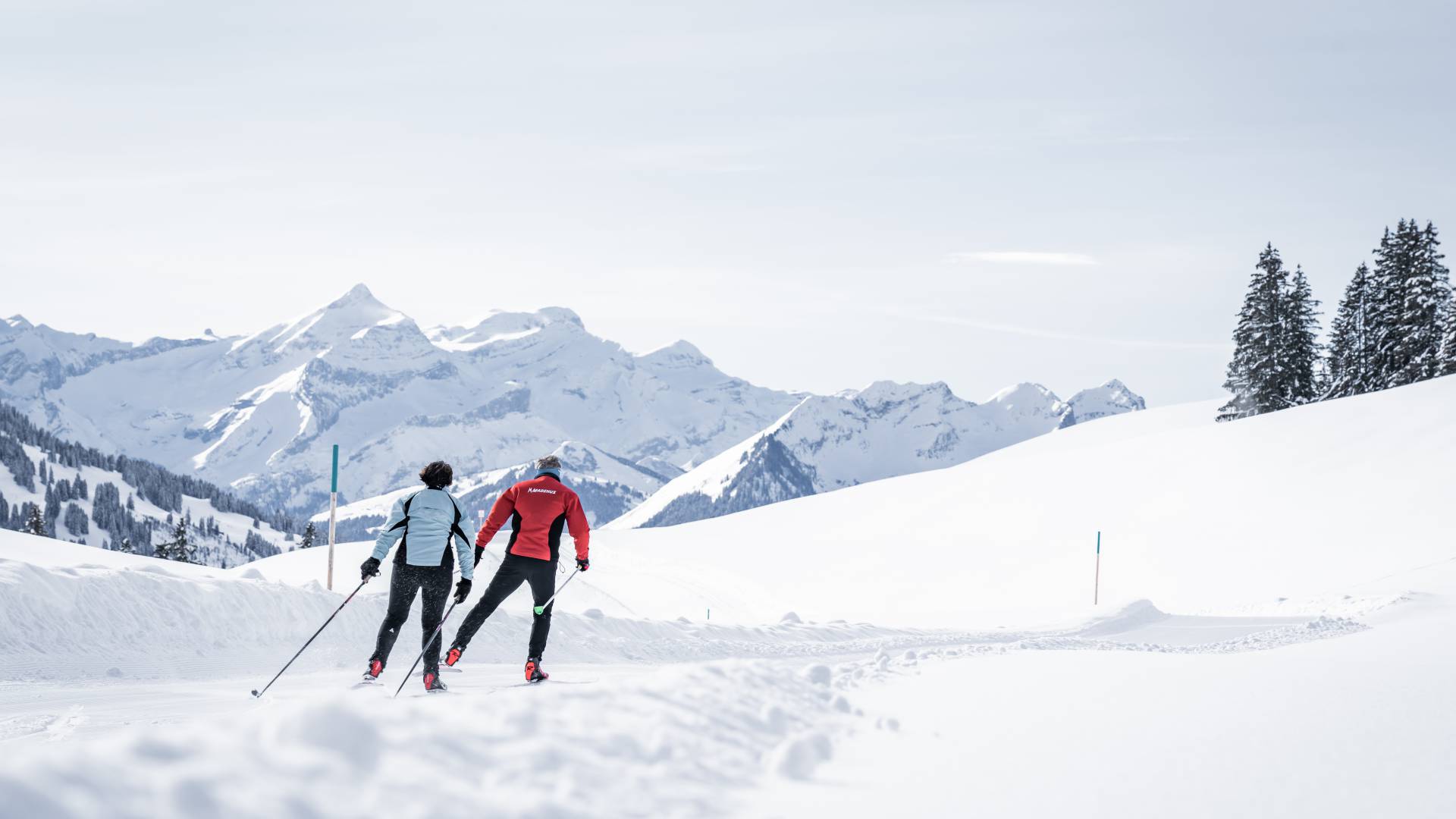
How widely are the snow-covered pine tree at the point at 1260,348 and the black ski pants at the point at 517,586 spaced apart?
5510 centimetres

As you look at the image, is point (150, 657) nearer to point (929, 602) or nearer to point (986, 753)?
point (986, 753)

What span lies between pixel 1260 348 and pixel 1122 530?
93.9 feet

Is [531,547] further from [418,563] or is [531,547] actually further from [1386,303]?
[1386,303]

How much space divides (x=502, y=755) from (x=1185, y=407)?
255ft

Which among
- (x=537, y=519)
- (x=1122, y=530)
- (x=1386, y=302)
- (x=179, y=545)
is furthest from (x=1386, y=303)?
(x=179, y=545)

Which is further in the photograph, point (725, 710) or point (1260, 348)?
point (1260, 348)

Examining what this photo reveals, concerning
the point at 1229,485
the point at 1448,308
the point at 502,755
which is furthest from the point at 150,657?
the point at 1448,308

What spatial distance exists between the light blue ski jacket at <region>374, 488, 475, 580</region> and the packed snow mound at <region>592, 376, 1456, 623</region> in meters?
17.9

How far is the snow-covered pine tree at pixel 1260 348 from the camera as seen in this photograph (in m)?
55.6

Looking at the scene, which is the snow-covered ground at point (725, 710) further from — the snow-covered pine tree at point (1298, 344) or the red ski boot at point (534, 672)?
the snow-covered pine tree at point (1298, 344)

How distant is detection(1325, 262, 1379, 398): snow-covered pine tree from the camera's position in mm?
54719

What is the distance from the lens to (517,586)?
31.3 ft

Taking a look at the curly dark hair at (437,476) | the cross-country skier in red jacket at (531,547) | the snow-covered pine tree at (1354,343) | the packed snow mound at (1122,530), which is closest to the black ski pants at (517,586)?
the cross-country skier in red jacket at (531,547)

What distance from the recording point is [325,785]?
151 inches
